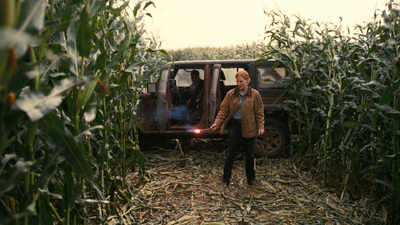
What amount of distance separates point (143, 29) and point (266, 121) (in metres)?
3.07

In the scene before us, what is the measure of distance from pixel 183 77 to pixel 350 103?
409 cm

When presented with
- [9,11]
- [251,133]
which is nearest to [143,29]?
[251,133]

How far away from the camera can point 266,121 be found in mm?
6988

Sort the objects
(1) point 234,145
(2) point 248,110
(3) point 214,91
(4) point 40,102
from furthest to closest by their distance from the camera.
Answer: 1. (3) point 214,91
2. (1) point 234,145
3. (2) point 248,110
4. (4) point 40,102

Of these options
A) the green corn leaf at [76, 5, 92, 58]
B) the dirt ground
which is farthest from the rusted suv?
the green corn leaf at [76, 5, 92, 58]

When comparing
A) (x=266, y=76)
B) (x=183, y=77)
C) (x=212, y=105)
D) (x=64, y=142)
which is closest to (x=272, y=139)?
(x=266, y=76)

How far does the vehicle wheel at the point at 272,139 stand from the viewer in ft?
22.9

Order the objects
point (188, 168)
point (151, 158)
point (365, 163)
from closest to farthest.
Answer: point (365, 163), point (188, 168), point (151, 158)

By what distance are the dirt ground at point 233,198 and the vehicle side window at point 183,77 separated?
1.78 meters

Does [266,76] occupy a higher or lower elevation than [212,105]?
higher

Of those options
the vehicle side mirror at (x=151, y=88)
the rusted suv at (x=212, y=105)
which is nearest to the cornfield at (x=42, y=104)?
the vehicle side mirror at (x=151, y=88)

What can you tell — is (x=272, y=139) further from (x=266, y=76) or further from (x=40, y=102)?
(x=40, y=102)

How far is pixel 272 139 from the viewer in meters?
7.04

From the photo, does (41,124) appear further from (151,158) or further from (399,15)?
(151,158)
